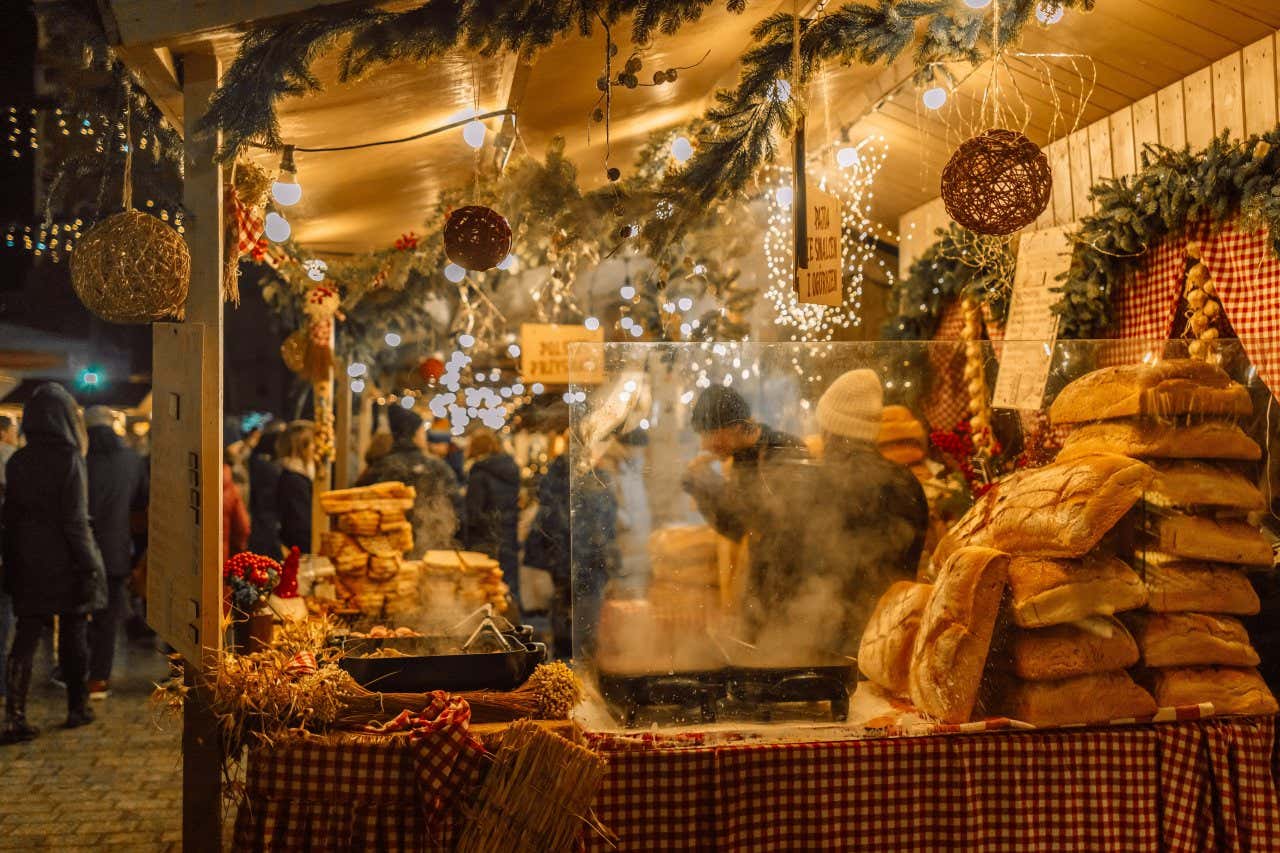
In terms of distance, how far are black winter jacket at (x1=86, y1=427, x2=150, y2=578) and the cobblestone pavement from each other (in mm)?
1110

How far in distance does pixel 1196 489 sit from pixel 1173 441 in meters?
0.18

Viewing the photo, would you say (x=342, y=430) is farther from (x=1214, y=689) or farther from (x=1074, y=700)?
(x=1214, y=689)

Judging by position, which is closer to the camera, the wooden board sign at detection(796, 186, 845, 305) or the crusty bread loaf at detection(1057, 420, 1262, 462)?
the crusty bread loaf at detection(1057, 420, 1262, 462)

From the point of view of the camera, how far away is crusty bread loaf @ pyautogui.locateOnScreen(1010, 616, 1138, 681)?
133 inches

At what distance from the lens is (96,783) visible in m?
5.91

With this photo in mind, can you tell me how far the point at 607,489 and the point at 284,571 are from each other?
96.9 inches

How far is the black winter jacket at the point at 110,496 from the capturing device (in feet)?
26.1

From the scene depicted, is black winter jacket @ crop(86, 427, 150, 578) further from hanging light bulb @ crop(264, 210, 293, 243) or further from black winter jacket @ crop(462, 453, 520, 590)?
hanging light bulb @ crop(264, 210, 293, 243)

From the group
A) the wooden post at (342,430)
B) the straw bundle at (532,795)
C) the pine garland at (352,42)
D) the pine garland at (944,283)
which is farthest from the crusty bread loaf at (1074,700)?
the wooden post at (342,430)

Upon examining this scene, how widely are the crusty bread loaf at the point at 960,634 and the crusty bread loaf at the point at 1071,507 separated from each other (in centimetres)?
14

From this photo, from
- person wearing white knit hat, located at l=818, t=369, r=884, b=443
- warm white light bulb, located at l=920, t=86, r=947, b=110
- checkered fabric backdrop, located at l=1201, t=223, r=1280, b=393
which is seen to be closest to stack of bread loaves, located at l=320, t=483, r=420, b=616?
person wearing white knit hat, located at l=818, t=369, r=884, b=443

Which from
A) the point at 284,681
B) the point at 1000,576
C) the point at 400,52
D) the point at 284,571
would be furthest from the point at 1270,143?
the point at 284,571

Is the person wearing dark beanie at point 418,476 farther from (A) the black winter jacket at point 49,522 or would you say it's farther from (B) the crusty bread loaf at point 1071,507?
(B) the crusty bread loaf at point 1071,507

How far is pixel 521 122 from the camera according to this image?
5.84 metres
